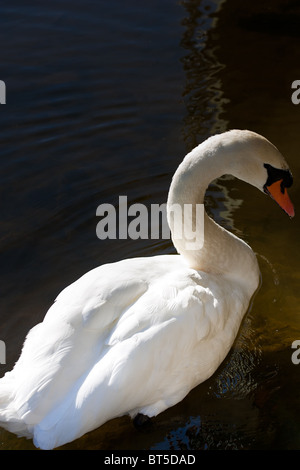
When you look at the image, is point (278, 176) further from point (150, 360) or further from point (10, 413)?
point (10, 413)

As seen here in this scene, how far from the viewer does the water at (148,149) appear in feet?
14.5

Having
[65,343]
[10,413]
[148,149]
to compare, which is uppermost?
[148,149]

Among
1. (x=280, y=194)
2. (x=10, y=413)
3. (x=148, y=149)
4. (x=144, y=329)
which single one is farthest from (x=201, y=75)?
(x=10, y=413)

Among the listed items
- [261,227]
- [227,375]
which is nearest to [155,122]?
[261,227]

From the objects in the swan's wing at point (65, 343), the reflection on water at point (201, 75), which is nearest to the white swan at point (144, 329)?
the swan's wing at point (65, 343)

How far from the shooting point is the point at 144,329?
3.96 meters

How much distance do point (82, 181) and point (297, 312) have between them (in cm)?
250

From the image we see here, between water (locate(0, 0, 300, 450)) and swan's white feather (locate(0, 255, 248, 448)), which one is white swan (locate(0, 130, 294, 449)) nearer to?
swan's white feather (locate(0, 255, 248, 448))

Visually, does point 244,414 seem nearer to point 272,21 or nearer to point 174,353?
point 174,353

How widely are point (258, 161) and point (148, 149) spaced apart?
7.96 ft

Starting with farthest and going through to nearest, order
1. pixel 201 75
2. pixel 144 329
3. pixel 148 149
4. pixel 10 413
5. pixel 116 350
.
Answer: pixel 201 75 < pixel 148 149 < pixel 144 329 < pixel 116 350 < pixel 10 413

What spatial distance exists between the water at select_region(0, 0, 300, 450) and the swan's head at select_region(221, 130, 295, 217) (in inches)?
40.5

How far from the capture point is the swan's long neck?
4602mm

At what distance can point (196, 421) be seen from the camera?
4.30 meters
